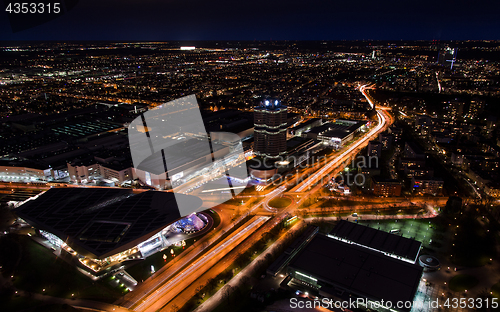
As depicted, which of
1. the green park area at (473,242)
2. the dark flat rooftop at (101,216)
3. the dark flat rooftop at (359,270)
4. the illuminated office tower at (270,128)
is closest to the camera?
the dark flat rooftop at (359,270)

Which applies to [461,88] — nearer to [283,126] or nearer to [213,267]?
[283,126]

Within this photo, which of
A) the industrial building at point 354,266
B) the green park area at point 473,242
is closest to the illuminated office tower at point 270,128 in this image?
the industrial building at point 354,266

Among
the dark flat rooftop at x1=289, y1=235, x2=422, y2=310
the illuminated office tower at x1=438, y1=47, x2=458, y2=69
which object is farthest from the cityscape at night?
the illuminated office tower at x1=438, y1=47, x2=458, y2=69

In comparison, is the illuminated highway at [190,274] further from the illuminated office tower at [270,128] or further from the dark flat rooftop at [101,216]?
the illuminated office tower at [270,128]

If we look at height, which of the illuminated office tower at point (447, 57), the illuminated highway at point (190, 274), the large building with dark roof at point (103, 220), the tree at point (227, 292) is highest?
the illuminated office tower at point (447, 57)

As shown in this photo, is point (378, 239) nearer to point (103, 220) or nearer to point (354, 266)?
point (354, 266)

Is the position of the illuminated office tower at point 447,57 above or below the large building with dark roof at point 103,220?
above
